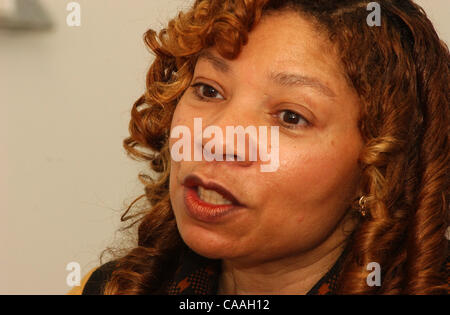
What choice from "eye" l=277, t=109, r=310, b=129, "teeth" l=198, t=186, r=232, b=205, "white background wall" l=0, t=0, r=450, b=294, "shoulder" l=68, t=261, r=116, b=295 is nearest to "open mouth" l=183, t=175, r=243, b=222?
"teeth" l=198, t=186, r=232, b=205

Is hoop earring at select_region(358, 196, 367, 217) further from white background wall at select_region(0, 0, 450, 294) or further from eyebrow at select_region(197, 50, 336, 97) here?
white background wall at select_region(0, 0, 450, 294)

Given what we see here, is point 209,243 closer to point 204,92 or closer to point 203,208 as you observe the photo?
point 203,208

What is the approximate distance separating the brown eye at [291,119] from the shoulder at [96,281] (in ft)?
1.77

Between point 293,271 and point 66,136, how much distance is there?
0.72 m

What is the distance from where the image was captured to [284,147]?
3.06ft

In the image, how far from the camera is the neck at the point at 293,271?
1042 mm

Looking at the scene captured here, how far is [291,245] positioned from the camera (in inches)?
38.4

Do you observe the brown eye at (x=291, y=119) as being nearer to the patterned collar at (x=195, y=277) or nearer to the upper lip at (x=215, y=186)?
the upper lip at (x=215, y=186)

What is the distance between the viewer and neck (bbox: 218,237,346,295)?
41.0 inches
